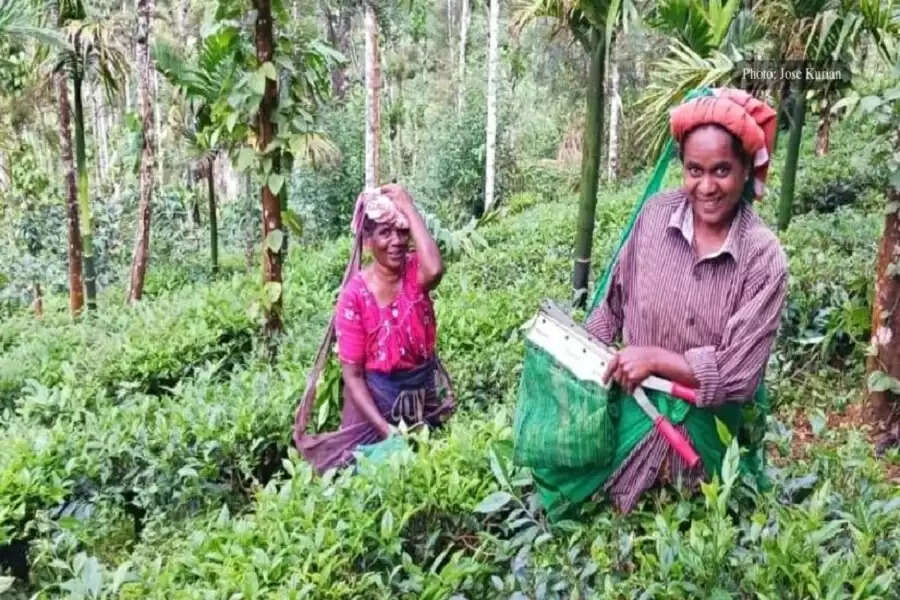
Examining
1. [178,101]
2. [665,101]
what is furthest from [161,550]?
[178,101]

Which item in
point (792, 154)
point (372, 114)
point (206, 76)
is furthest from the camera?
point (372, 114)

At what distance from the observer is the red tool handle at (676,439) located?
205cm

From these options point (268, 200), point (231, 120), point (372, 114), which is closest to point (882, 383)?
point (268, 200)

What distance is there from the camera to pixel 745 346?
201cm

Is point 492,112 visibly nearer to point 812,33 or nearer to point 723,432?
point 812,33

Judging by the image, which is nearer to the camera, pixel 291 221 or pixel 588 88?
pixel 291 221

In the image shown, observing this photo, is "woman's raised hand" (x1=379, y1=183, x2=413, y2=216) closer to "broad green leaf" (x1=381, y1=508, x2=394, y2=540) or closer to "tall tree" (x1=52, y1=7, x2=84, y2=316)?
"broad green leaf" (x1=381, y1=508, x2=394, y2=540)

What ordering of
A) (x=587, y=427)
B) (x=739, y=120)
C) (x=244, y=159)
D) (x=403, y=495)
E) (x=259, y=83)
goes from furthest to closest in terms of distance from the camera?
(x=244, y=159) → (x=259, y=83) → (x=403, y=495) → (x=587, y=427) → (x=739, y=120)

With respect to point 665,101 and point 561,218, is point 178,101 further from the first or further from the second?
point 665,101

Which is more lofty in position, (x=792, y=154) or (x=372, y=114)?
(x=372, y=114)

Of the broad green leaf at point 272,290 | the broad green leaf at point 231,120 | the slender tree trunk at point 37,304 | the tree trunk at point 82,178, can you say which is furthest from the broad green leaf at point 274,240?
the slender tree trunk at point 37,304

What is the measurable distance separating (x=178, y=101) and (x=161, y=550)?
1009 cm

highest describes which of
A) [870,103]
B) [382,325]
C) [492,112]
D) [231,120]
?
[870,103]

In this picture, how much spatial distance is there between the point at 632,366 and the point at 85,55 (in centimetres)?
826
